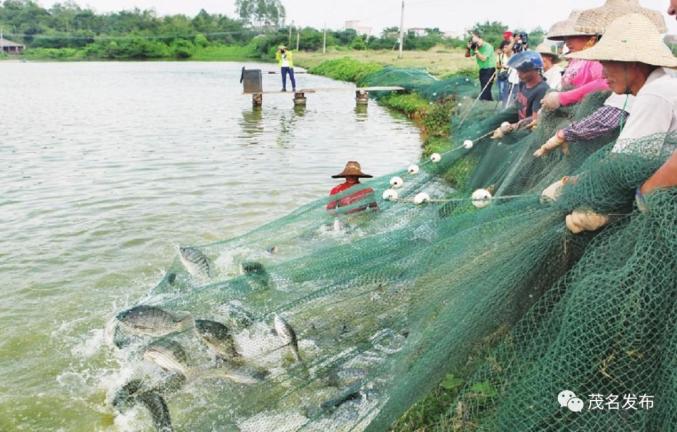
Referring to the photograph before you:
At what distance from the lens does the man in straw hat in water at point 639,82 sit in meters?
2.51

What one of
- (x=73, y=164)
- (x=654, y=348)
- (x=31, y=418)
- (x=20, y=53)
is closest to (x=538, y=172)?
(x=654, y=348)

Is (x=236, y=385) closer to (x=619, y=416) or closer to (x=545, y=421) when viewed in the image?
(x=545, y=421)

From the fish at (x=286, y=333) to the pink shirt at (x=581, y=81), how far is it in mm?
2834

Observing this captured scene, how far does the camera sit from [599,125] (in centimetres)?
369

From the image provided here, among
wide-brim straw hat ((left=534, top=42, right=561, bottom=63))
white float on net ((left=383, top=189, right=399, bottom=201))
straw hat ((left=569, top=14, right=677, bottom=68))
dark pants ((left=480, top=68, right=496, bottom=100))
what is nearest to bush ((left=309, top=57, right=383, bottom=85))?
dark pants ((left=480, top=68, right=496, bottom=100))

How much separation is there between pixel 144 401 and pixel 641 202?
3.11 metres

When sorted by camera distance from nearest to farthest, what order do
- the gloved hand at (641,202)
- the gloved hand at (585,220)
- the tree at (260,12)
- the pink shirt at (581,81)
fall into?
the gloved hand at (641,202)
the gloved hand at (585,220)
the pink shirt at (581,81)
the tree at (260,12)

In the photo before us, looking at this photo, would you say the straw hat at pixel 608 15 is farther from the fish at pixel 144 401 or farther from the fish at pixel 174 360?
the fish at pixel 144 401

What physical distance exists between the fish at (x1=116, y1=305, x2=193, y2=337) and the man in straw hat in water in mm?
2598

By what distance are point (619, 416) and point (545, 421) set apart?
0.29 metres

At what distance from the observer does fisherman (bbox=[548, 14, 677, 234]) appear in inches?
98.5

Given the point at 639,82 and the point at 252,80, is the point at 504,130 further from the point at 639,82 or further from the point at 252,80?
the point at 252,80

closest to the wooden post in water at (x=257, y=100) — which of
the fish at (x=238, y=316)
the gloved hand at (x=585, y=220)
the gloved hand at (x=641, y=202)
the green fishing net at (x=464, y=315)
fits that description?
the green fishing net at (x=464, y=315)

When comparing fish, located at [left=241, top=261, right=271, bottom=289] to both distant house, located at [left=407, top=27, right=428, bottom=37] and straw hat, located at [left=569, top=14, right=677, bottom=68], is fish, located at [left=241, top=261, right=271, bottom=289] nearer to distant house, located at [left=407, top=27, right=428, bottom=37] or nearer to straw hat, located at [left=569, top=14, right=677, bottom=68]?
straw hat, located at [left=569, top=14, right=677, bottom=68]
